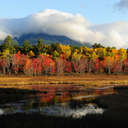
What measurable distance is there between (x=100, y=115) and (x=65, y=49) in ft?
477

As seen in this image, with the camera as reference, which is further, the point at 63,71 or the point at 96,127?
the point at 63,71

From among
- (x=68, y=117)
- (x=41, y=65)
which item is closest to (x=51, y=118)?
(x=68, y=117)

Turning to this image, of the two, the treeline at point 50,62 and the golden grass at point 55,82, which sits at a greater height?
the treeline at point 50,62

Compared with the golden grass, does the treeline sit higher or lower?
higher

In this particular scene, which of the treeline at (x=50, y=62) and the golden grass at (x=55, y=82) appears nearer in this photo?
the golden grass at (x=55, y=82)

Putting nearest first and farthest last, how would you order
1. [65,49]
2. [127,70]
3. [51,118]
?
[51,118] → [127,70] → [65,49]

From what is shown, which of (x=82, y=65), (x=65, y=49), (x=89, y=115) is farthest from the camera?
(x=65, y=49)

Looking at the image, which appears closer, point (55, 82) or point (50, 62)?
point (55, 82)

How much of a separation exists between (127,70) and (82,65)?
132 feet

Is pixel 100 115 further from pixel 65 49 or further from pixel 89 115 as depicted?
pixel 65 49

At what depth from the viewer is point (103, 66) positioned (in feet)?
458

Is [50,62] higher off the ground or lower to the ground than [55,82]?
higher

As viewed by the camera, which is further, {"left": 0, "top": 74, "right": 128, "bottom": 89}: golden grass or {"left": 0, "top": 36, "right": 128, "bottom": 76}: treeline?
{"left": 0, "top": 36, "right": 128, "bottom": 76}: treeline

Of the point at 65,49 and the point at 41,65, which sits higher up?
the point at 65,49
